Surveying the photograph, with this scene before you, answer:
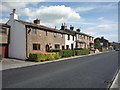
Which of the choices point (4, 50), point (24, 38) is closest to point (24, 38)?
point (24, 38)

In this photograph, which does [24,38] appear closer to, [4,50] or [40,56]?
[4,50]

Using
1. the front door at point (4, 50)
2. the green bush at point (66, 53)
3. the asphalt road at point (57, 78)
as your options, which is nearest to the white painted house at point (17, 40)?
the front door at point (4, 50)

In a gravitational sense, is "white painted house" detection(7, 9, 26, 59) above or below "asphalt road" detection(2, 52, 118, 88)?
above

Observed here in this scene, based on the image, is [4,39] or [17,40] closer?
[4,39]

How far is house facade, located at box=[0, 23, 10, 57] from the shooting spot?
21.2m

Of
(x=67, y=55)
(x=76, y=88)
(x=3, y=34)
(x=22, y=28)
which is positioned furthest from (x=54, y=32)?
(x=76, y=88)

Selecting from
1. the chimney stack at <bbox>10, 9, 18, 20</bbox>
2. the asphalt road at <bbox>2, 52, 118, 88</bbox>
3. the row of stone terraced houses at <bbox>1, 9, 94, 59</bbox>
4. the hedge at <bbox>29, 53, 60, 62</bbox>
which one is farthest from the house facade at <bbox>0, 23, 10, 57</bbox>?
the asphalt road at <bbox>2, 52, 118, 88</bbox>

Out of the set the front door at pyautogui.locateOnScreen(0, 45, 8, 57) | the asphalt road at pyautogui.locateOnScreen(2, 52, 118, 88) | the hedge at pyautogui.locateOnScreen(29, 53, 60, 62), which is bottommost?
the asphalt road at pyautogui.locateOnScreen(2, 52, 118, 88)

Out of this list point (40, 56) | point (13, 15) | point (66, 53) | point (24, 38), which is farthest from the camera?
point (66, 53)

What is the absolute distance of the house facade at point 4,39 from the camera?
69.6 ft

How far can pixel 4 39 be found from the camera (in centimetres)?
2164

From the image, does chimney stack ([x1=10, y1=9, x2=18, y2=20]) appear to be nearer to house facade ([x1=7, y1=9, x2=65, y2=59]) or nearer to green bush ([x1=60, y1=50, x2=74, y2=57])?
house facade ([x1=7, y1=9, x2=65, y2=59])

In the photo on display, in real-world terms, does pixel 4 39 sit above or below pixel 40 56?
above

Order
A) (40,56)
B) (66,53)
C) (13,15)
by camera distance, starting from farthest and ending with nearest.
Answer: (66,53)
(13,15)
(40,56)
